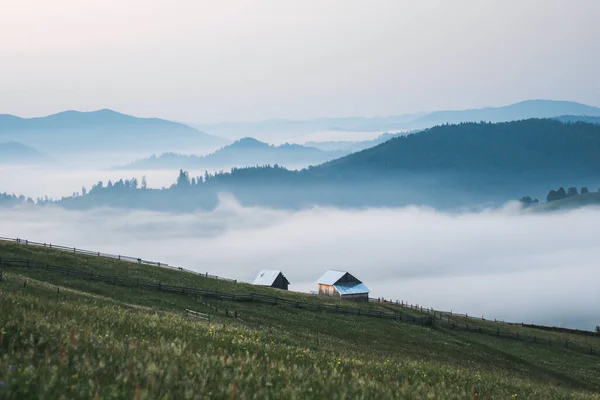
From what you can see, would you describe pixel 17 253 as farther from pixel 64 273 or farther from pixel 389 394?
pixel 389 394

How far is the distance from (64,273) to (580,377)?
58.5m

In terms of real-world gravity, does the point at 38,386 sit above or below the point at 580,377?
above

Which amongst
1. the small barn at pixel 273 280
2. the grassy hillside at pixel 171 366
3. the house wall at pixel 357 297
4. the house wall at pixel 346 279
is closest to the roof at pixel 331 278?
the house wall at pixel 346 279

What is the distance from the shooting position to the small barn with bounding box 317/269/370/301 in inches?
4552

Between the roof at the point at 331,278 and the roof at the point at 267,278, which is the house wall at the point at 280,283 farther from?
the roof at the point at 331,278

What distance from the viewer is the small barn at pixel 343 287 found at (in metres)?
116

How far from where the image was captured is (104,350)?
12719 mm

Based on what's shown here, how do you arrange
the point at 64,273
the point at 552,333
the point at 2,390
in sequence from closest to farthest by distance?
the point at 2,390, the point at 64,273, the point at 552,333

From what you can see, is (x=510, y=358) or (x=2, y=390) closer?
(x=2, y=390)

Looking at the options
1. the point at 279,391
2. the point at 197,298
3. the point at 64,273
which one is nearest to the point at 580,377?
the point at 197,298

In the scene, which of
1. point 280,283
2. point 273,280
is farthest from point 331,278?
point 273,280

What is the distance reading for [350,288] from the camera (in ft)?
384

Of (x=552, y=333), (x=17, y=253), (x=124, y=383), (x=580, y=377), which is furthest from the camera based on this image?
(x=552, y=333)

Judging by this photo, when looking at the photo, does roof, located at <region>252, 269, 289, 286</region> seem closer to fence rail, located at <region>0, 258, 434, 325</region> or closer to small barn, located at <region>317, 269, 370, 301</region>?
small barn, located at <region>317, 269, 370, 301</region>
